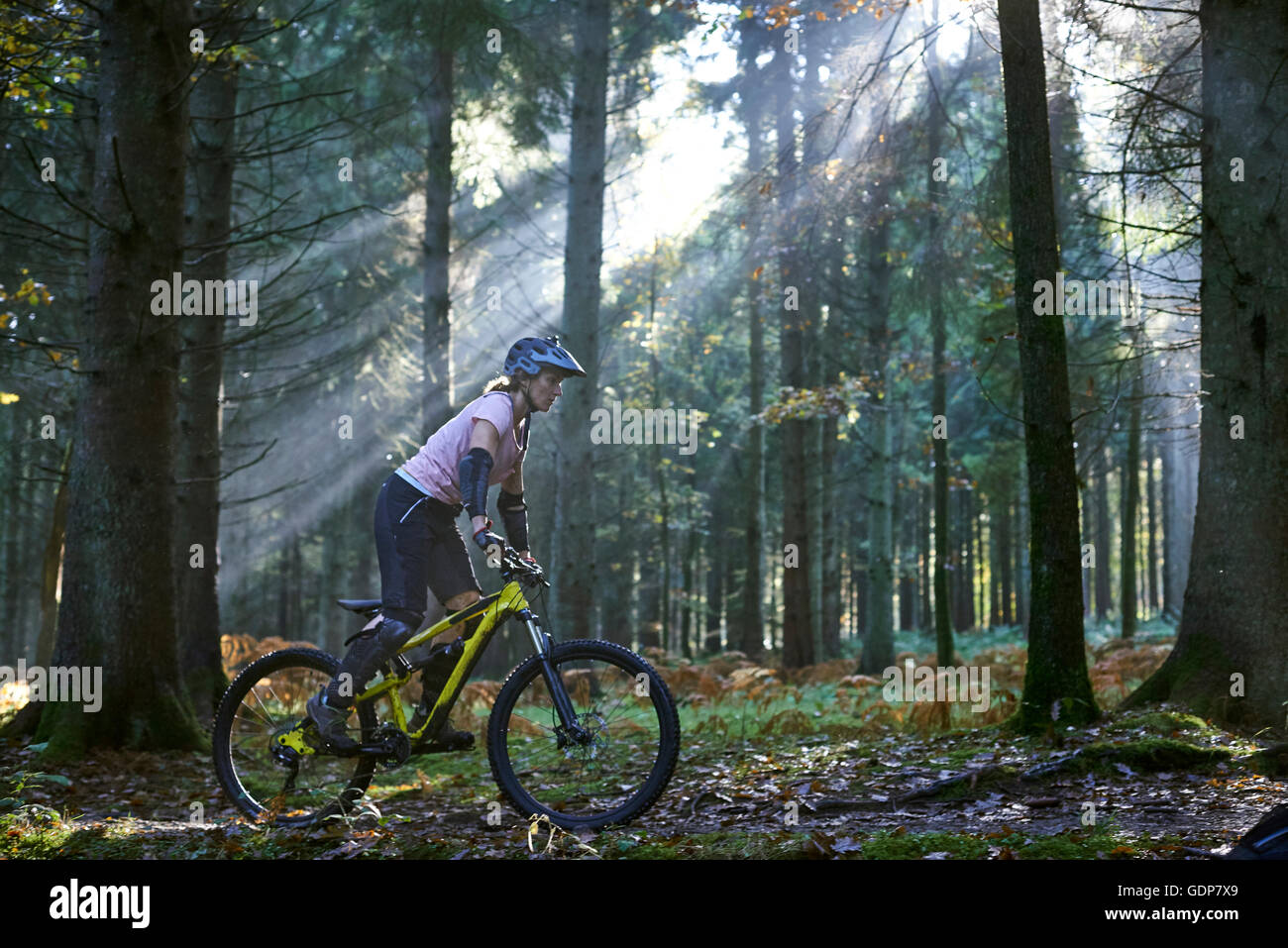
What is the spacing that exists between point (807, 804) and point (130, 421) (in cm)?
509

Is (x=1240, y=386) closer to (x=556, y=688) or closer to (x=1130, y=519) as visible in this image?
(x=556, y=688)

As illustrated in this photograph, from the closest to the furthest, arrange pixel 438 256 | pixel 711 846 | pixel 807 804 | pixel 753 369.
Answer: pixel 711 846 → pixel 807 804 → pixel 438 256 → pixel 753 369

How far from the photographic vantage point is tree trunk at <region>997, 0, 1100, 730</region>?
20.5 ft

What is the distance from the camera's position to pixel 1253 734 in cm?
592

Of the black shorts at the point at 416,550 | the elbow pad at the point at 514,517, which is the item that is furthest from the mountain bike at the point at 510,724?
the elbow pad at the point at 514,517

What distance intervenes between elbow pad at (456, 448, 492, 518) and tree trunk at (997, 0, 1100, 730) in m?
3.70

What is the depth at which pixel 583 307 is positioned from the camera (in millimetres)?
11789

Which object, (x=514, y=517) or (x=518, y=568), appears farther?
(x=514, y=517)

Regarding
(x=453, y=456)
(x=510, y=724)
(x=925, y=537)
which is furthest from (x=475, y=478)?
(x=925, y=537)

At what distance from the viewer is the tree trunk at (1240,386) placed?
6371mm

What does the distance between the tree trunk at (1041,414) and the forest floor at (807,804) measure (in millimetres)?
399

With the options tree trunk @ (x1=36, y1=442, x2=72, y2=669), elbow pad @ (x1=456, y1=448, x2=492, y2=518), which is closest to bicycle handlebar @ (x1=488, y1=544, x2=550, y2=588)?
elbow pad @ (x1=456, y1=448, x2=492, y2=518)
